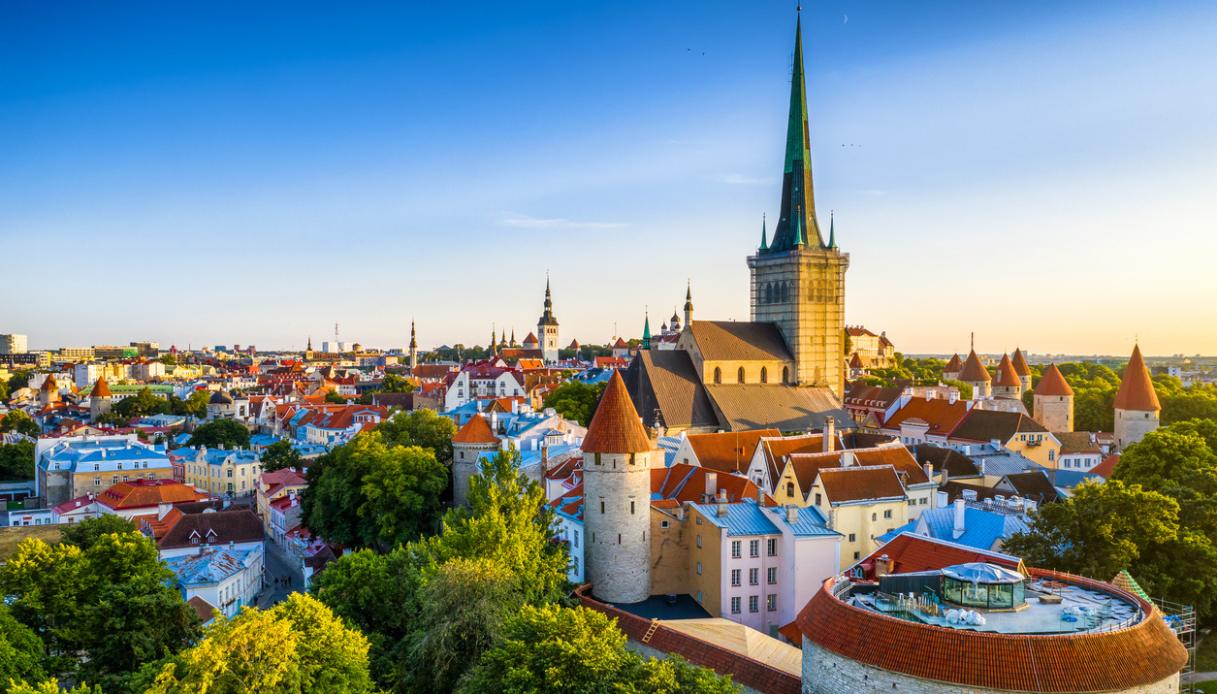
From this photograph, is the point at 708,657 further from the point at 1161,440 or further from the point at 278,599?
the point at 278,599

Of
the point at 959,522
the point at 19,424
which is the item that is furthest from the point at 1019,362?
the point at 19,424

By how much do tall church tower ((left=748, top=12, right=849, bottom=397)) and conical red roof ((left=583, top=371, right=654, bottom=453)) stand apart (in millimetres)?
33889

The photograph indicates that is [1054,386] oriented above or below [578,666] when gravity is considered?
above

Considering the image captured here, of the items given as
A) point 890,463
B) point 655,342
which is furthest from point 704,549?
point 655,342

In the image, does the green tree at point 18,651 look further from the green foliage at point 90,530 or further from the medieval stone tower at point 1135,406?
the medieval stone tower at point 1135,406

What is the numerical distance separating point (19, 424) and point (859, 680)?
116709mm

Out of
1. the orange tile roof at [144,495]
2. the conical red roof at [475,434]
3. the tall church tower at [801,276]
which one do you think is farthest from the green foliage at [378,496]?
the tall church tower at [801,276]

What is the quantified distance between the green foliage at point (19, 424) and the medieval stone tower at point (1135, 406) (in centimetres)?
10777

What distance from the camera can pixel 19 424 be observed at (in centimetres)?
10750

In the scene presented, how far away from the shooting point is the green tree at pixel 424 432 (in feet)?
166

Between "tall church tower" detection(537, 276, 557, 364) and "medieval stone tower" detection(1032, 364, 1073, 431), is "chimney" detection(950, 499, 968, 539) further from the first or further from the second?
"tall church tower" detection(537, 276, 557, 364)

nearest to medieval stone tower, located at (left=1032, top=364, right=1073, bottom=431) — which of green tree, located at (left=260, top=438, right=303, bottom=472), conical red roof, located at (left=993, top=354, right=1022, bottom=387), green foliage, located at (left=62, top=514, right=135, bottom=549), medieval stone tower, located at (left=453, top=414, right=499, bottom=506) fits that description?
conical red roof, located at (left=993, top=354, right=1022, bottom=387)

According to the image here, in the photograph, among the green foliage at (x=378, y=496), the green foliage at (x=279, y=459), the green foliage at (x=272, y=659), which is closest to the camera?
the green foliage at (x=272, y=659)

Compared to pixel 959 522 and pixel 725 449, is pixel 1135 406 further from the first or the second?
pixel 959 522
